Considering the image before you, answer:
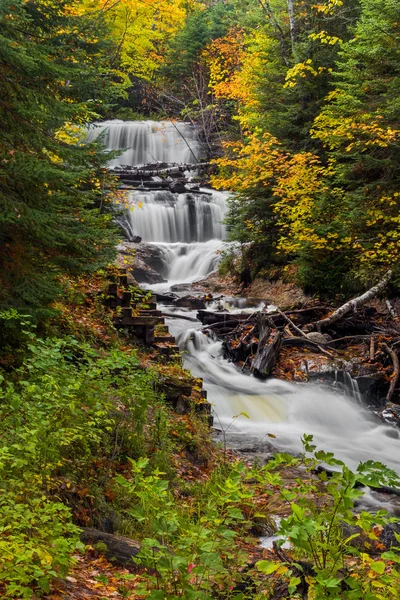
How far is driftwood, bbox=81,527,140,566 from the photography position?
3367 mm

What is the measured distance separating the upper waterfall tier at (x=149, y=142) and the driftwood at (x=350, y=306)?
19696mm

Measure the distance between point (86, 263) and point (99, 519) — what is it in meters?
3.31

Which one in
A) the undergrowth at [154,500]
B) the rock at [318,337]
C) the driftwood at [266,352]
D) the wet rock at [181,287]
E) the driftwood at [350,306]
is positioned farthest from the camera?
the wet rock at [181,287]

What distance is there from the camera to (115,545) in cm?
349

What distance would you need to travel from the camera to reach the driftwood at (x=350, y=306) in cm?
1170

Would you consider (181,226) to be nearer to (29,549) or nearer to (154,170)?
(154,170)

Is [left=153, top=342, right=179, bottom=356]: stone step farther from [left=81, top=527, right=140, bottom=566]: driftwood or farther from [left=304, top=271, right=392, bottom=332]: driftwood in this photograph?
[left=81, top=527, right=140, bottom=566]: driftwood

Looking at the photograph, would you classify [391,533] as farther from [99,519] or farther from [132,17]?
[132,17]

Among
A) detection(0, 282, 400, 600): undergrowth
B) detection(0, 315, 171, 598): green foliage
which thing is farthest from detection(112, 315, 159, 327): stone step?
detection(0, 315, 171, 598): green foliage

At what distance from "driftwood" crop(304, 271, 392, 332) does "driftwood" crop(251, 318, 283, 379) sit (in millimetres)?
1261

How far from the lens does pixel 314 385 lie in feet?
33.2

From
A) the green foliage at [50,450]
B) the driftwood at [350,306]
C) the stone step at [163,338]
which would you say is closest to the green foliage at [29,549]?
the green foliage at [50,450]

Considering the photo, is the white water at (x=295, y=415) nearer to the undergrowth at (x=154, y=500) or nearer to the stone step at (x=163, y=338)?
the stone step at (x=163, y=338)

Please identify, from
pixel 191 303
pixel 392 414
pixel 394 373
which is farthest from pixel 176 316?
pixel 392 414
